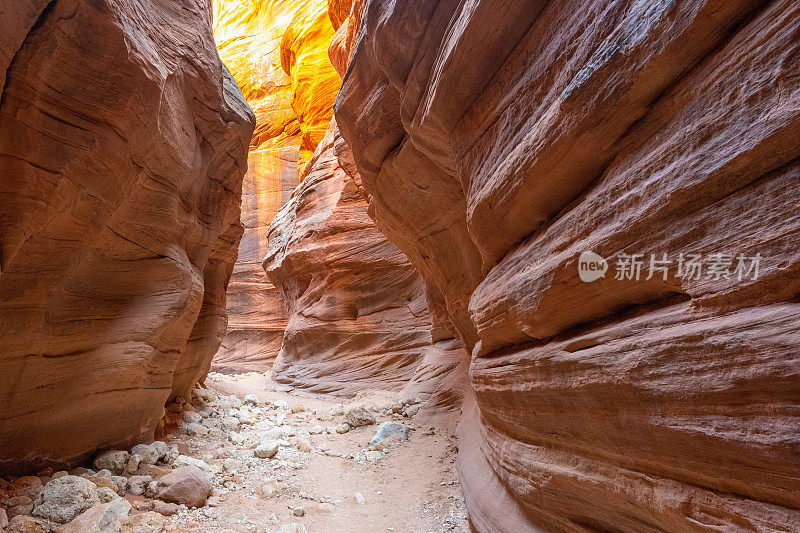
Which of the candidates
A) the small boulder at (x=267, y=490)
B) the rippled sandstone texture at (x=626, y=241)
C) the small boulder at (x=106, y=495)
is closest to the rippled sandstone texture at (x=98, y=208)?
the small boulder at (x=106, y=495)

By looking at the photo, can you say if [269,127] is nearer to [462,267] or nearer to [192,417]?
[192,417]

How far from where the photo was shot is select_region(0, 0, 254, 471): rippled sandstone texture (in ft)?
A: 12.1

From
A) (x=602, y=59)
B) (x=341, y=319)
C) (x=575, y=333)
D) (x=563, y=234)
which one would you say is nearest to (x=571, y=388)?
(x=575, y=333)

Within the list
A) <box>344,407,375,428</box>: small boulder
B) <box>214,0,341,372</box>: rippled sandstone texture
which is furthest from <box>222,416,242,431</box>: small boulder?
<box>214,0,341,372</box>: rippled sandstone texture

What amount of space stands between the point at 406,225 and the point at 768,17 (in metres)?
6.22

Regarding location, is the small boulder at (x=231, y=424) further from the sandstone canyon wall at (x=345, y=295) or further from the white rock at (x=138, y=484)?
the sandstone canyon wall at (x=345, y=295)

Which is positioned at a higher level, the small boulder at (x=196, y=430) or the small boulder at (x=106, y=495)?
the small boulder at (x=196, y=430)

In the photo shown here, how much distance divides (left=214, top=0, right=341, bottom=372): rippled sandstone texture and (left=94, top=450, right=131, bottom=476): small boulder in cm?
1693

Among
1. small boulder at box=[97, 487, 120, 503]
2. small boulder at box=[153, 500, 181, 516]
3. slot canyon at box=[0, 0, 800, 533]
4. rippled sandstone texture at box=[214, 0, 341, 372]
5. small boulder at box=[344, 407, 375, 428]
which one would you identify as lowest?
small boulder at box=[153, 500, 181, 516]

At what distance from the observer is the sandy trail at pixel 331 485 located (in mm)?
4398

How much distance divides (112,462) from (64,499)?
3.85ft

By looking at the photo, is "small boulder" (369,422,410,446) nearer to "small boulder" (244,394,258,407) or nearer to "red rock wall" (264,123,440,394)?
"small boulder" (244,394,258,407)

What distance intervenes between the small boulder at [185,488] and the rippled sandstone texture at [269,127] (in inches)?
692

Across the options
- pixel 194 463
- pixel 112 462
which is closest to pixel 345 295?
pixel 194 463
